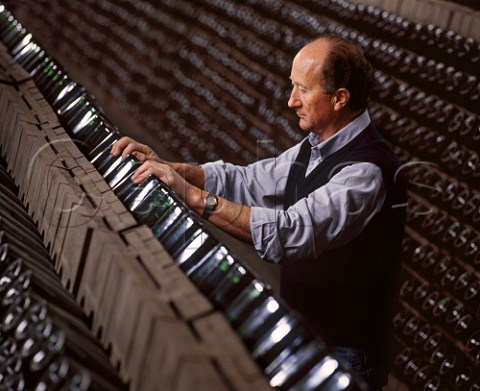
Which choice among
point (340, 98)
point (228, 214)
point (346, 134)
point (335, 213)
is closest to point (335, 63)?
point (340, 98)

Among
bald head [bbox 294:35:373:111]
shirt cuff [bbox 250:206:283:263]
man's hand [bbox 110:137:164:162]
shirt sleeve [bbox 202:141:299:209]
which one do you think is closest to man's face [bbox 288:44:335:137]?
bald head [bbox 294:35:373:111]

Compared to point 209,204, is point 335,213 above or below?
below

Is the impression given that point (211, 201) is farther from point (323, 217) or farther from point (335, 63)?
point (335, 63)

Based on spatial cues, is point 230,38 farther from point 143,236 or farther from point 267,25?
point 143,236

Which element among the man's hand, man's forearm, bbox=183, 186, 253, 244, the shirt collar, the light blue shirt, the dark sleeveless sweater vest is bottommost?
the dark sleeveless sweater vest

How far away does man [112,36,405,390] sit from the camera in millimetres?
1899

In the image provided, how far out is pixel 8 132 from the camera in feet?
7.54

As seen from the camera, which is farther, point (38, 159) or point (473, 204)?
point (473, 204)

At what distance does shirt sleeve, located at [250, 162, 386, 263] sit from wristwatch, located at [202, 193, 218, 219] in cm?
12

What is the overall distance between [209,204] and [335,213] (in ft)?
1.30

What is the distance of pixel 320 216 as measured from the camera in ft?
6.21

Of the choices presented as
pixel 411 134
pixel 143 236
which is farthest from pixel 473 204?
pixel 143 236

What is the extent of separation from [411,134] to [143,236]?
1.93 meters

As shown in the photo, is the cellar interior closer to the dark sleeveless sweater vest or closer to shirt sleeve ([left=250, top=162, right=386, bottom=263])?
shirt sleeve ([left=250, top=162, right=386, bottom=263])
